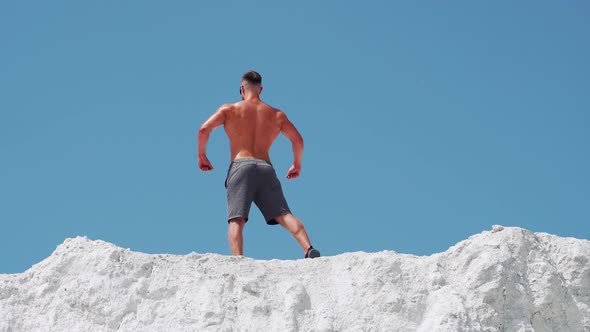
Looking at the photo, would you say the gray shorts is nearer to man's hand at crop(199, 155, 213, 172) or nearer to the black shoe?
man's hand at crop(199, 155, 213, 172)

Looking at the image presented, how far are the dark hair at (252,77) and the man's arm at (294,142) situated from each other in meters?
0.39

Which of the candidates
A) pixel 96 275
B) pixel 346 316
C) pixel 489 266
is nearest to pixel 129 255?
pixel 96 275

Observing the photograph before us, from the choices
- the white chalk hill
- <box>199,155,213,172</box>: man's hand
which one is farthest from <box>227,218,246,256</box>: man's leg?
the white chalk hill

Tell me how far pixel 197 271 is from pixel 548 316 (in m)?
2.36

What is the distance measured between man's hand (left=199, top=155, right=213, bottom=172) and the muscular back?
230 millimetres

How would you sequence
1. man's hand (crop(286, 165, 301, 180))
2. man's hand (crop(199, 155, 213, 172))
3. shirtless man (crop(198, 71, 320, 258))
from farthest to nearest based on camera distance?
man's hand (crop(286, 165, 301, 180)), man's hand (crop(199, 155, 213, 172)), shirtless man (crop(198, 71, 320, 258))

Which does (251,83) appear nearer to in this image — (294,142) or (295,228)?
(294,142)

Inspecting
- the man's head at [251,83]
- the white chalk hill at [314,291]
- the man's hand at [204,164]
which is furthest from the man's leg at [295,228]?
the white chalk hill at [314,291]

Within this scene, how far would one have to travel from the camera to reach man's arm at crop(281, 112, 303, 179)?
882 cm

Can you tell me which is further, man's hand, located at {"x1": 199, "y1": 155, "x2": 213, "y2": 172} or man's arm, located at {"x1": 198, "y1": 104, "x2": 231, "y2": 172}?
man's hand, located at {"x1": 199, "y1": 155, "x2": 213, "y2": 172}

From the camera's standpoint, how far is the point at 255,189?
27.5ft

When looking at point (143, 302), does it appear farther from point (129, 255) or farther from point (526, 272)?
Answer: point (526, 272)

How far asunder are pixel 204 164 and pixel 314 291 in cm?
256

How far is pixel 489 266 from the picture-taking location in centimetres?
629
